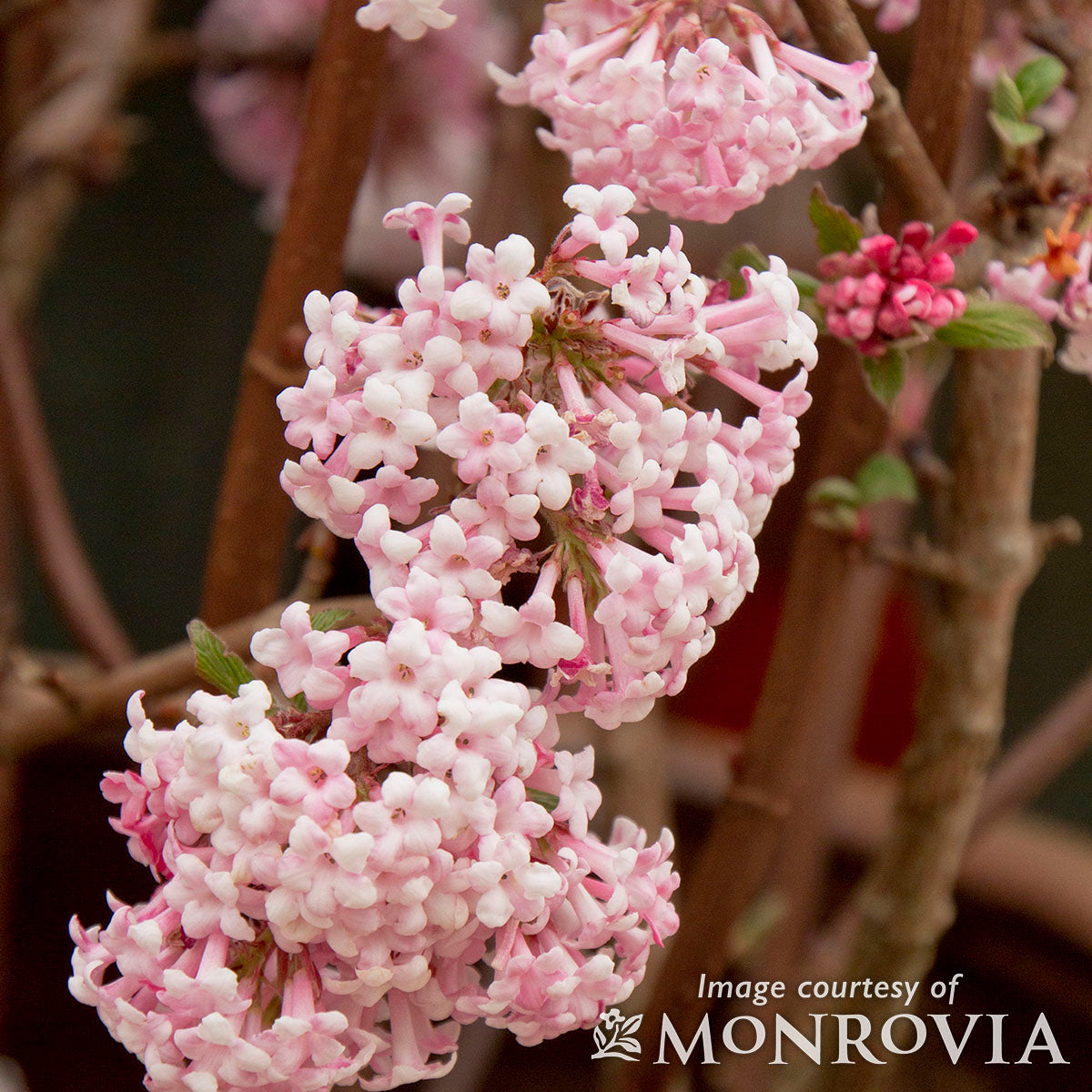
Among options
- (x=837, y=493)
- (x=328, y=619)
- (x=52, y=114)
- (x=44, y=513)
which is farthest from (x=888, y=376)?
(x=52, y=114)

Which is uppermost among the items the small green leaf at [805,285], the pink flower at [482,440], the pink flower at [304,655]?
the small green leaf at [805,285]

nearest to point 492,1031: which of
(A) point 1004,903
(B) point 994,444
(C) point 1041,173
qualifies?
(A) point 1004,903

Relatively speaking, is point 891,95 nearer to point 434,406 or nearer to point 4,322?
point 434,406

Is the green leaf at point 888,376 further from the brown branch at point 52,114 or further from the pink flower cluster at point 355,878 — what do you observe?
the brown branch at point 52,114

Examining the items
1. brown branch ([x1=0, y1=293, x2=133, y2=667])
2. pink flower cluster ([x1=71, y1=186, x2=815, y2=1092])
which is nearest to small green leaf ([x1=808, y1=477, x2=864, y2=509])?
pink flower cluster ([x1=71, y1=186, x2=815, y2=1092])

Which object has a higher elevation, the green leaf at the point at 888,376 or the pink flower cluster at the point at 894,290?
the pink flower cluster at the point at 894,290

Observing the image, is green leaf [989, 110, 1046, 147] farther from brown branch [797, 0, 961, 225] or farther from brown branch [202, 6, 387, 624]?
brown branch [202, 6, 387, 624]

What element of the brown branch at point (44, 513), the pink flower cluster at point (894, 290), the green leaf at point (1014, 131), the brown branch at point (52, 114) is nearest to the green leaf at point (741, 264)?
the pink flower cluster at point (894, 290)
